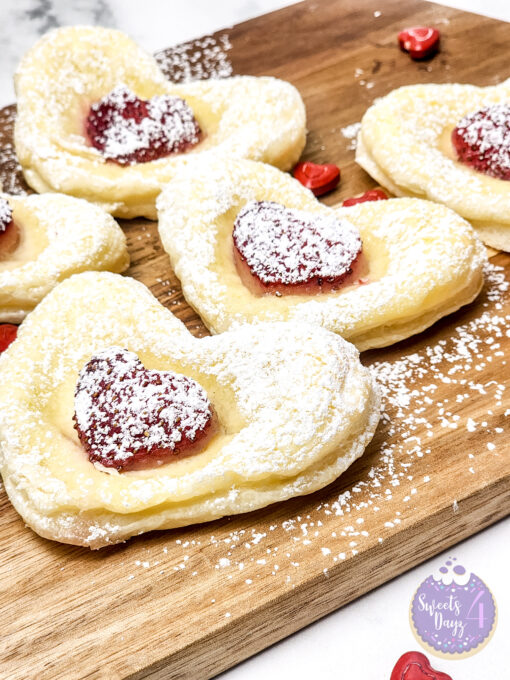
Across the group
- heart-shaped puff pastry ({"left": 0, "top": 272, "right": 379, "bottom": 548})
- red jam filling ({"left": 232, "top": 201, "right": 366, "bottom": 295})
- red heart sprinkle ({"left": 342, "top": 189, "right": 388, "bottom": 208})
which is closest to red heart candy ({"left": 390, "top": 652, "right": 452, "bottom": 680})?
heart-shaped puff pastry ({"left": 0, "top": 272, "right": 379, "bottom": 548})

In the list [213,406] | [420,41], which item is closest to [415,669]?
[213,406]

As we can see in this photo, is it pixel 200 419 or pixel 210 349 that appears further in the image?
pixel 210 349

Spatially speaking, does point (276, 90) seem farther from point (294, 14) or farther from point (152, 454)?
point (152, 454)

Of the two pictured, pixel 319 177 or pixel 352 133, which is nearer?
pixel 319 177

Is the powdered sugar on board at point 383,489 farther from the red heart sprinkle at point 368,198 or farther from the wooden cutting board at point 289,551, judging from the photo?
the red heart sprinkle at point 368,198

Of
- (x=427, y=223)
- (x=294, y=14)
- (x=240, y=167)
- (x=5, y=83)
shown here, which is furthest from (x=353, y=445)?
(x=5, y=83)

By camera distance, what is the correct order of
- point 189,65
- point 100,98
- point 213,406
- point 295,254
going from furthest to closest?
1. point 189,65
2. point 100,98
3. point 295,254
4. point 213,406

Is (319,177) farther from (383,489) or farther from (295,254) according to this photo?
(383,489)
